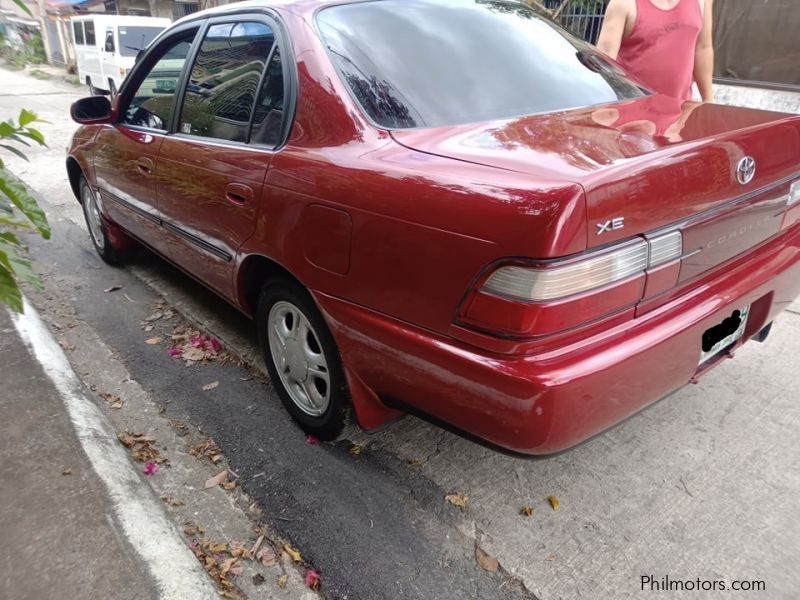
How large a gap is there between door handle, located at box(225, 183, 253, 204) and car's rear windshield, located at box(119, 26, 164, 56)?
15414 mm

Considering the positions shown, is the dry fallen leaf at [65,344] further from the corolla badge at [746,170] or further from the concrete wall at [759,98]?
the concrete wall at [759,98]

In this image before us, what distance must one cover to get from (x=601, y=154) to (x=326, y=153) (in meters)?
0.93

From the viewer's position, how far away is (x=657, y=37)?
3.43 meters

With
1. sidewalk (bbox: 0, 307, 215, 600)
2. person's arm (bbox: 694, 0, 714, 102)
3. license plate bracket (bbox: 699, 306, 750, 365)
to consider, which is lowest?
sidewalk (bbox: 0, 307, 215, 600)

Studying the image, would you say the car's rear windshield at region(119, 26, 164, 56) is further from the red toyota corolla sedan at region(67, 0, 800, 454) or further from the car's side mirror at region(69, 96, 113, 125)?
the red toyota corolla sedan at region(67, 0, 800, 454)

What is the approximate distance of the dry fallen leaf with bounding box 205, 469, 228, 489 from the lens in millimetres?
2412

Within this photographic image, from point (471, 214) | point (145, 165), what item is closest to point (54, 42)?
point (145, 165)

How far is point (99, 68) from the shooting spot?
16719 millimetres

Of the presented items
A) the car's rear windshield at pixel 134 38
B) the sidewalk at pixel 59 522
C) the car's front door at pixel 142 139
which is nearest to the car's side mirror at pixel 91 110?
the car's front door at pixel 142 139

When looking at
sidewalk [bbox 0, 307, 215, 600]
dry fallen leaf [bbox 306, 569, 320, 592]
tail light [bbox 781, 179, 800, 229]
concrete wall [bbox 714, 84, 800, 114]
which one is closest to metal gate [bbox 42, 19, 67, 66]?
concrete wall [bbox 714, 84, 800, 114]

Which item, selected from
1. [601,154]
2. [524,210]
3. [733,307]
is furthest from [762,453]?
[524,210]

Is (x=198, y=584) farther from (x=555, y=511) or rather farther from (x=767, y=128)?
(x=767, y=128)

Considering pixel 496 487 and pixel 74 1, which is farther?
pixel 74 1

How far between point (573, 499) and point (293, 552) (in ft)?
3.47
